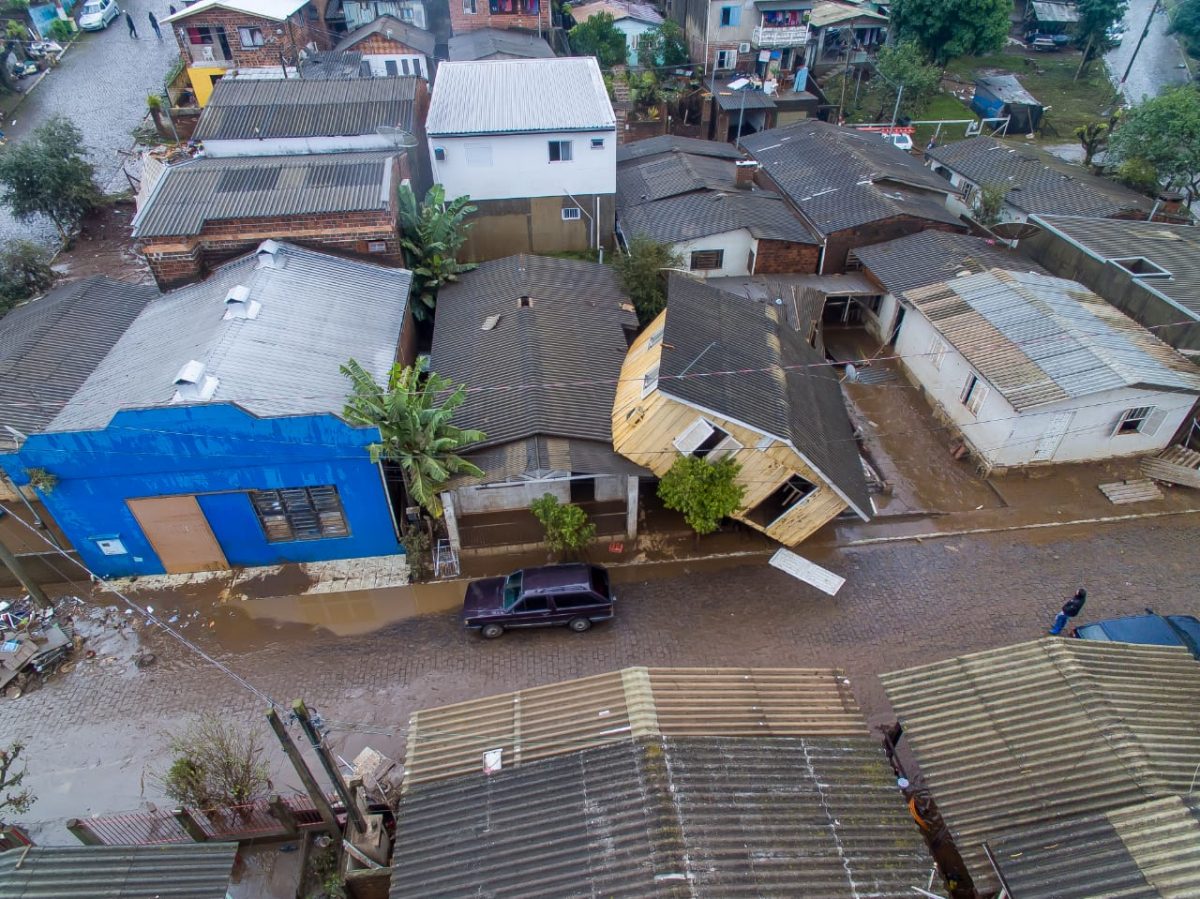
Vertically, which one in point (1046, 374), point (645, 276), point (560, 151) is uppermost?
point (560, 151)

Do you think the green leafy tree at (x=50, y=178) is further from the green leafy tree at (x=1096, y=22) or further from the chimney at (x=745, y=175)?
the green leafy tree at (x=1096, y=22)

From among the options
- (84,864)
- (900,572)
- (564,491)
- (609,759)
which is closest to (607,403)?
(564,491)

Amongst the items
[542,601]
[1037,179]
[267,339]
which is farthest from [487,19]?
[542,601]

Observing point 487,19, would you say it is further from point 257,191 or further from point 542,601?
point 542,601

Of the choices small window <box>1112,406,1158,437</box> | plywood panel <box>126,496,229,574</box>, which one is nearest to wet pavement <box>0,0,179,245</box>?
plywood panel <box>126,496,229,574</box>

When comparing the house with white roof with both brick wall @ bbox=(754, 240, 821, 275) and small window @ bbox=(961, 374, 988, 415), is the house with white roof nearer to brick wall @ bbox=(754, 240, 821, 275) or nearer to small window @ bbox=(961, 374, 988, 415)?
brick wall @ bbox=(754, 240, 821, 275)

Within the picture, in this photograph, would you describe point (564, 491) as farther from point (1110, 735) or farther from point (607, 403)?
point (1110, 735)
